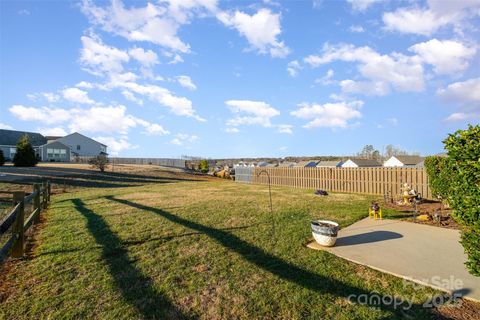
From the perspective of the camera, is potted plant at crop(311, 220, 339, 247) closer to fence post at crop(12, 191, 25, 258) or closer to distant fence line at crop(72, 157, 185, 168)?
fence post at crop(12, 191, 25, 258)

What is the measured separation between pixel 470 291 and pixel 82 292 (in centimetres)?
527

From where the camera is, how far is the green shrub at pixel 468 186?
3.21m

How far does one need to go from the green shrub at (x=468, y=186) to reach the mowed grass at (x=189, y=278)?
92 centimetres

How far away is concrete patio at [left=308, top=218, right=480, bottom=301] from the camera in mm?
3943

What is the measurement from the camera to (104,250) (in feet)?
17.2

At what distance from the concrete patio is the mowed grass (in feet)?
1.25

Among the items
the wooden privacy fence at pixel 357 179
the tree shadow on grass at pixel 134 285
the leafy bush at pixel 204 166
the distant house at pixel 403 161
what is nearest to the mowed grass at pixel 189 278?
the tree shadow on grass at pixel 134 285

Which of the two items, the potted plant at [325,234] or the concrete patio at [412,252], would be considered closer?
the concrete patio at [412,252]

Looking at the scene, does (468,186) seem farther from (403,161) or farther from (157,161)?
(157,161)

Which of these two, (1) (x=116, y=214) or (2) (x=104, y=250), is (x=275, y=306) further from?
(1) (x=116, y=214)

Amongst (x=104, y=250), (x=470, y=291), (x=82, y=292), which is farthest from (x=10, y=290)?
(x=470, y=291)

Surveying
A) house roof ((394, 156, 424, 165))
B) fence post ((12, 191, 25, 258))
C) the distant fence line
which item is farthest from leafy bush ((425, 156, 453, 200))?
the distant fence line

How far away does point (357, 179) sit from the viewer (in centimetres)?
1598

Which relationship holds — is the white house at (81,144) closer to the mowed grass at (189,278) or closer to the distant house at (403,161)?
the mowed grass at (189,278)
